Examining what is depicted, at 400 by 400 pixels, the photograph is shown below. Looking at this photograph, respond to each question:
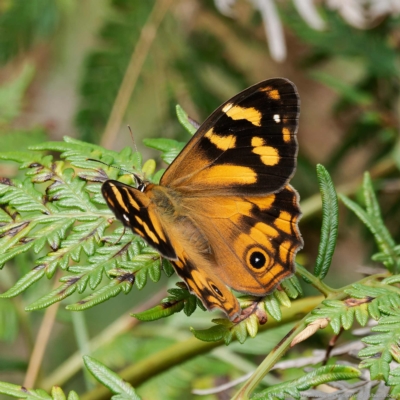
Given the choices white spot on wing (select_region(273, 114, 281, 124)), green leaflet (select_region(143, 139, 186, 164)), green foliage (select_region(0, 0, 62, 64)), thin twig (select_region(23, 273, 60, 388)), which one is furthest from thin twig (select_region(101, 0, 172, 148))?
white spot on wing (select_region(273, 114, 281, 124))

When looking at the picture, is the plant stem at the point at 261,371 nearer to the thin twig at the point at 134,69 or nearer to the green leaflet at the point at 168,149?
the green leaflet at the point at 168,149

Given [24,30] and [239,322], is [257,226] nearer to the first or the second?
[239,322]

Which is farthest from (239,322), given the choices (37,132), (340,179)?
(340,179)

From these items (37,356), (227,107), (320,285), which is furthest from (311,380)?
(37,356)

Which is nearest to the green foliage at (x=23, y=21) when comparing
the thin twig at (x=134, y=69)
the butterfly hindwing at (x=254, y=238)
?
the thin twig at (x=134, y=69)

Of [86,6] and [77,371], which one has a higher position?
[86,6]

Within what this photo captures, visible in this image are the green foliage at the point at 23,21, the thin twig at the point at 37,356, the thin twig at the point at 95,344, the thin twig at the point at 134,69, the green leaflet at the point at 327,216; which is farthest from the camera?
the green foliage at the point at 23,21

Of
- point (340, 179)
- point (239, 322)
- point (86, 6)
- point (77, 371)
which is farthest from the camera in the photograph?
point (340, 179)
